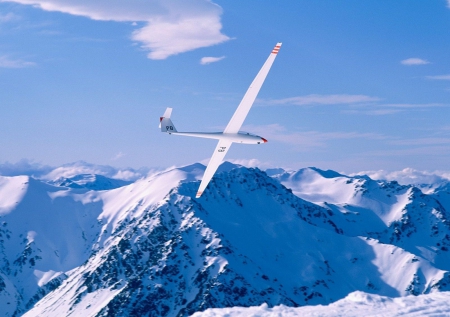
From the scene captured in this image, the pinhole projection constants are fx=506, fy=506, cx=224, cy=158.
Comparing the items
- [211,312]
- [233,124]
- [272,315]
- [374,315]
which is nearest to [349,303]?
[374,315]

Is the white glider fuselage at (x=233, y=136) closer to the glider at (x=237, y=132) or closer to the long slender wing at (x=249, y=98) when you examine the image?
the glider at (x=237, y=132)

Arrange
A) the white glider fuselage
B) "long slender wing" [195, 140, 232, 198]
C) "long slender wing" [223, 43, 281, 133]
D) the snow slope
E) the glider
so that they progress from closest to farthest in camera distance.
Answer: the snow slope
"long slender wing" [223, 43, 281, 133]
the glider
the white glider fuselage
"long slender wing" [195, 140, 232, 198]

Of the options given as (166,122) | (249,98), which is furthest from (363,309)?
(166,122)

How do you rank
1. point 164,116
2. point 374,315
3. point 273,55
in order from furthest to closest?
point 164,116, point 273,55, point 374,315

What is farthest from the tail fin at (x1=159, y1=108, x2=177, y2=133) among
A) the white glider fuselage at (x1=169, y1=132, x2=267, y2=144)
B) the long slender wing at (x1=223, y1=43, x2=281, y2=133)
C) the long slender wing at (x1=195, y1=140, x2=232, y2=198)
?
the long slender wing at (x1=223, y1=43, x2=281, y2=133)

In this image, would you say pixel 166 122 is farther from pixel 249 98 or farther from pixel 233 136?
pixel 249 98

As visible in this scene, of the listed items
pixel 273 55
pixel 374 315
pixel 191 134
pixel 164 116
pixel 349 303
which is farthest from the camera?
pixel 164 116

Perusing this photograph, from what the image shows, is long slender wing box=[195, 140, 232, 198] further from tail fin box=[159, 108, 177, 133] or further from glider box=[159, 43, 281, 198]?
tail fin box=[159, 108, 177, 133]

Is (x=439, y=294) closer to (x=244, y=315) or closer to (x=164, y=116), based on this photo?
(x=244, y=315)
